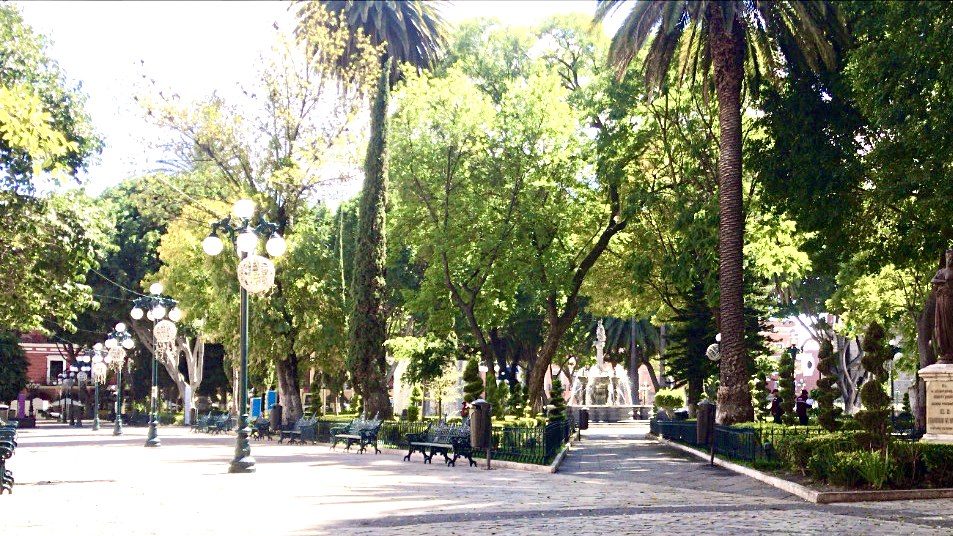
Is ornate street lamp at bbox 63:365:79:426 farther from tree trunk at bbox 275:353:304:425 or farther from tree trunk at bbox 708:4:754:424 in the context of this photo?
tree trunk at bbox 708:4:754:424

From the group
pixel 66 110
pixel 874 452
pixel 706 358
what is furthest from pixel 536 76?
pixel 874 452

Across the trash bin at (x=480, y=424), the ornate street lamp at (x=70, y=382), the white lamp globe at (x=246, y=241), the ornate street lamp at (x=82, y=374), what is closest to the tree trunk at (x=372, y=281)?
the trash bin at (x=480, y=424)

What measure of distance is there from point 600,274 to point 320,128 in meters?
12.6

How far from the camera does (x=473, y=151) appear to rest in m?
40.3

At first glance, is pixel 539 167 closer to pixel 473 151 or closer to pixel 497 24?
pixel 473 151

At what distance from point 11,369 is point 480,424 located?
202 ft

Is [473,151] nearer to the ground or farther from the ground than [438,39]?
nearer to the ground

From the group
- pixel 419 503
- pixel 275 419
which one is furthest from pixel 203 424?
pixel 419 503

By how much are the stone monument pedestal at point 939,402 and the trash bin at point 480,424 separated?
9.66 metres

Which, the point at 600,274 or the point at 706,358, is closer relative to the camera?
the point at 706,358

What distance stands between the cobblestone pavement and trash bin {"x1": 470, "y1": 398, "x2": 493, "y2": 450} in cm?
94

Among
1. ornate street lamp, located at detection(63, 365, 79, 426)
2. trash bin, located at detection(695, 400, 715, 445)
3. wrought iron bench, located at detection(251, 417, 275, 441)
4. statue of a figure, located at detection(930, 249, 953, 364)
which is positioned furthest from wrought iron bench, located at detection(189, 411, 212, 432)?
statue of a figure, located at detection(930, 249, 953, 364)

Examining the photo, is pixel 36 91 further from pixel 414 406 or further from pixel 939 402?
pixel 939 402

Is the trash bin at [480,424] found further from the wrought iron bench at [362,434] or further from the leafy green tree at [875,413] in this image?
the leafy green tree at [875,413]
